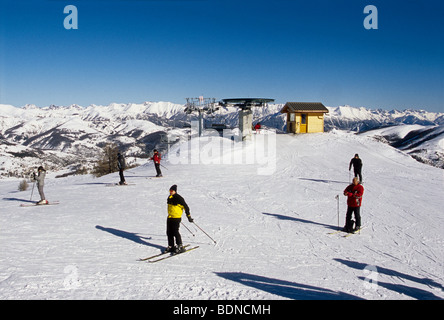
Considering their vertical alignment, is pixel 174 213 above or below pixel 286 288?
above

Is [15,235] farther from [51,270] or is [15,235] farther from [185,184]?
[185,184]

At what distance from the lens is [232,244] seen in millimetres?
9289

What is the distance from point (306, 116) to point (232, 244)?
99.6ft

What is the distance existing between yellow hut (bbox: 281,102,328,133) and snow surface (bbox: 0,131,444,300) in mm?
18613

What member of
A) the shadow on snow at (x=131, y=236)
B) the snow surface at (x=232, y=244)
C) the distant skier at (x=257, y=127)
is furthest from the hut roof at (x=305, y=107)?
the shadow on snow at (x=131, y=236)

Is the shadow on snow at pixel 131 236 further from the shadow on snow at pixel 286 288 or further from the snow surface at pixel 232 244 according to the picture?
the shadow on snow at pixel 286 288

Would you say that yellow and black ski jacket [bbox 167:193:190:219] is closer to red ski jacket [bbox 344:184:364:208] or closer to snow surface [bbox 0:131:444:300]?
snow surface [bbox 0:131:444:300]

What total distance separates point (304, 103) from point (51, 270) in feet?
117

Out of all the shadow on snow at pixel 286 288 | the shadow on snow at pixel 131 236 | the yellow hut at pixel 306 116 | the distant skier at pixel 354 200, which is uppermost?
the yellow hut at pixel 306 116

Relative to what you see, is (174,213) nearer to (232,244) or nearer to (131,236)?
(232,244)

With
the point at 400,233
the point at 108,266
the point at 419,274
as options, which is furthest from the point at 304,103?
the point at 108,266

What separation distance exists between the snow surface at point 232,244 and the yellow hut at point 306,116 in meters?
18.6

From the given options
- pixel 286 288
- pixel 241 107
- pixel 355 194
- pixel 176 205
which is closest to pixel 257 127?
pixel 241 107

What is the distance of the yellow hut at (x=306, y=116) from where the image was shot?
120 ft
